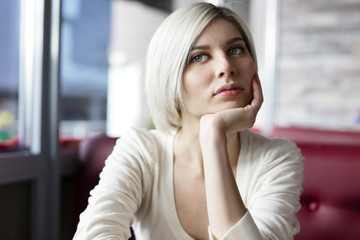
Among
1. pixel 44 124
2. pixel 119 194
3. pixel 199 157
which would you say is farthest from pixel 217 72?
pixel 44 124

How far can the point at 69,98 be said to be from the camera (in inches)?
85.6

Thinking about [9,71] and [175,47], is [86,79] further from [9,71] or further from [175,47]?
[175,47]

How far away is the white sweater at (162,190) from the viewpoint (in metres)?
1.06

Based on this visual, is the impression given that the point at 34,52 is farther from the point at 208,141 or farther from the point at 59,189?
the point at 208,141

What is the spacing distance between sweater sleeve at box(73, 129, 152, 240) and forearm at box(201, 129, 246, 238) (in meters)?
0.24

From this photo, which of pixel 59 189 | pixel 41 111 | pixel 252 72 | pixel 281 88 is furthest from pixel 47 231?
pixel 281 88

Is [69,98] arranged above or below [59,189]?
above

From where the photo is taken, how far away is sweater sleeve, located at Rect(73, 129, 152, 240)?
104 cm

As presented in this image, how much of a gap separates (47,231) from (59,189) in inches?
7.3

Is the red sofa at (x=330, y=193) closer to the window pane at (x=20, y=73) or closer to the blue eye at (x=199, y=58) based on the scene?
the blue eye at (x=199, y=58)

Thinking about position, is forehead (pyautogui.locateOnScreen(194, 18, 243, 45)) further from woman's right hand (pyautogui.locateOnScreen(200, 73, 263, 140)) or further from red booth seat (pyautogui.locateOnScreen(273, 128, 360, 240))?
red booth seat (pyautogui.locateOnScreen(273, 128, 360, 240))

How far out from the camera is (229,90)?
110 centimetres

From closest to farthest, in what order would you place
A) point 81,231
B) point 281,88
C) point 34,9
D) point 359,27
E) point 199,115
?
point 81,231, point 199,115, point 34,9, point 359,27, point 281,88

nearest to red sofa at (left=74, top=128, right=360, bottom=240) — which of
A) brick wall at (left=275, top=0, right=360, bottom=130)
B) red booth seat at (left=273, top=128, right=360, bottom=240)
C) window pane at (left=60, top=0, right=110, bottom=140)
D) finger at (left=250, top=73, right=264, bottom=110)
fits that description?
red booth seat at (left=273, top=128, right=360, bottom=240)
